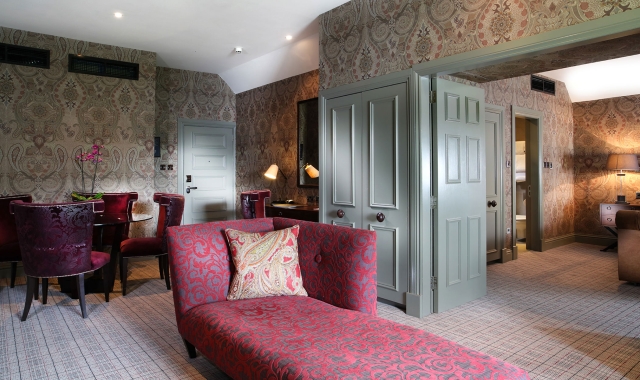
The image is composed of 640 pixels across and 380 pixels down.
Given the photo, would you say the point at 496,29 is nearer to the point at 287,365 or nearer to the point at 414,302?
the point at 414,302

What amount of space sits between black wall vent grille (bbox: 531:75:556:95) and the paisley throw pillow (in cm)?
515

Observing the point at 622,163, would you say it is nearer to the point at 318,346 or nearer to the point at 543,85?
the point at 543,85

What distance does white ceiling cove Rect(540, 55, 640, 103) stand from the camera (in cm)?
567

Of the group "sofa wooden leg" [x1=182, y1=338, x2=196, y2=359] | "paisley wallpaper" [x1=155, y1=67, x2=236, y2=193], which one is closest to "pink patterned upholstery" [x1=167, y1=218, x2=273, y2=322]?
"sofa wooden leg" [x1=182, y1=338, x2=196, y2=359]

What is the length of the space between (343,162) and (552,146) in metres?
4.27

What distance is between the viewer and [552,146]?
646 centimetres

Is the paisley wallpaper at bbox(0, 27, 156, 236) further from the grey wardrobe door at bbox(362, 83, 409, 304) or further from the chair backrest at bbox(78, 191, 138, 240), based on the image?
the grey wardrobe door at bbox(362, 83, 409, 304)

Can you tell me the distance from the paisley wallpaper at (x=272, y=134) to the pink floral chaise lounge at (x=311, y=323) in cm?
313

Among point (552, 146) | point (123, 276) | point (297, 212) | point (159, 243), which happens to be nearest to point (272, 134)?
point (297, 212)

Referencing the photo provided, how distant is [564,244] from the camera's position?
666cm

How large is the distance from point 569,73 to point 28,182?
7.49 meters

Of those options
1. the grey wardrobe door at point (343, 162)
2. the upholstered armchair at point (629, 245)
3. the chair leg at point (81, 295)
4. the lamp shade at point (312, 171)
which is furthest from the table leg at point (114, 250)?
the upholstered armchair at point (629, 245)

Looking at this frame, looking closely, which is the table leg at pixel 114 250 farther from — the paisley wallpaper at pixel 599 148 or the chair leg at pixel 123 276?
the paisley wallpaper at pixel 599 148

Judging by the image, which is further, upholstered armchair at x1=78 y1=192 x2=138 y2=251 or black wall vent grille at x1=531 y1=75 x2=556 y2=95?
black wall vent grille at x1=531 y1=75 x2=556 y2=95
